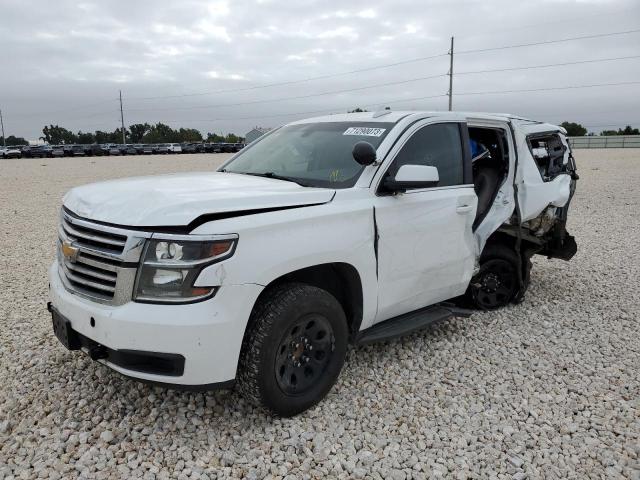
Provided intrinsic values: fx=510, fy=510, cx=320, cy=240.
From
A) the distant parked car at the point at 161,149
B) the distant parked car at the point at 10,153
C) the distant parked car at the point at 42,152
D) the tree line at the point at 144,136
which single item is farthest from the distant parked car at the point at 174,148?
the tree line at the point at 144,136

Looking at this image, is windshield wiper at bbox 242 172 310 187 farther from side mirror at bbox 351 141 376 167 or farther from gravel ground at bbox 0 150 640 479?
gravel ground at bbox 0 150 640 479

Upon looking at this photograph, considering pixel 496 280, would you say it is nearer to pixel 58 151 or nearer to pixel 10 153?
pixel 58 151

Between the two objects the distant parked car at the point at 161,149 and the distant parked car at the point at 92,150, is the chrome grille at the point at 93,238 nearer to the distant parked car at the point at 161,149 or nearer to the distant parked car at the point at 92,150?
the distant parked car at the point at 92,150

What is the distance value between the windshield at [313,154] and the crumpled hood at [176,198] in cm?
28

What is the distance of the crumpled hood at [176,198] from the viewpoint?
2710 millimetres

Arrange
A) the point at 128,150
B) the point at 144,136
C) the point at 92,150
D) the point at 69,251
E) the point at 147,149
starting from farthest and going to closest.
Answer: the point at 144,136 < the point at 147,149 < the point at 128,150 < the point at 92,150 < the point at 69,251

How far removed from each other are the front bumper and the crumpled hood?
0.45 metres

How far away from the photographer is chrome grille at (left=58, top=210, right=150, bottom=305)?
8.89 ft

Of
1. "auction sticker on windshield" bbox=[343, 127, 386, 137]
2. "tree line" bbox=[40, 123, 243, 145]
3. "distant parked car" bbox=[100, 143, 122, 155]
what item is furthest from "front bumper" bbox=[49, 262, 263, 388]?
"tree line" bbox=[40, 123, 243, 145]

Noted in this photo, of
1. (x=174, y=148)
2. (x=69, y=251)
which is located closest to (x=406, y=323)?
(x=69, y=251)

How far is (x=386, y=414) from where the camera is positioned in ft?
11.1

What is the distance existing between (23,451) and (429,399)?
2.55 metres

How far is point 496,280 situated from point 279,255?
125 inches

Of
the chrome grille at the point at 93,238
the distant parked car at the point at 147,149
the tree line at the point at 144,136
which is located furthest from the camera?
the tree line at the point at 144,136
